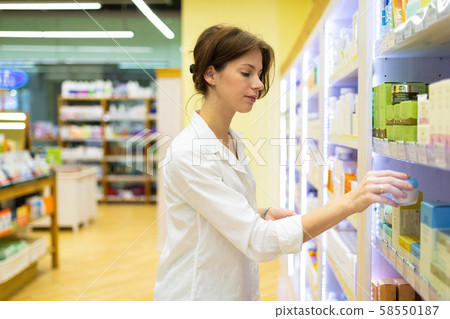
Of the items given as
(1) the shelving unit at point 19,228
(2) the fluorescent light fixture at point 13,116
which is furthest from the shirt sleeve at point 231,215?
(2) the fluorescent light fixture at point 13,116

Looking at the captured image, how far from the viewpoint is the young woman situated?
109 cm

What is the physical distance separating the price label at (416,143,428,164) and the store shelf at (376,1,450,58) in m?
0.27

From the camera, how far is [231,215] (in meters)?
1.10

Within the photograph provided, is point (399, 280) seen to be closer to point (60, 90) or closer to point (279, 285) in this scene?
point (279, 285)

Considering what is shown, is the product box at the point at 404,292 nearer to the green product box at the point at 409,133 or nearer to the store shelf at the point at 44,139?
the green product box at the point at 409,133

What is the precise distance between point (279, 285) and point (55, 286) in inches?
77.5

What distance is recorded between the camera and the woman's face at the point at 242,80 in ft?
4.03

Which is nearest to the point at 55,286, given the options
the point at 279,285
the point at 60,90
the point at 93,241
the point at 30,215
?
the point at 30,215

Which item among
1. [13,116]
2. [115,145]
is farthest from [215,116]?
[115,145]

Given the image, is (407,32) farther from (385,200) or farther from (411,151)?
(385,200)

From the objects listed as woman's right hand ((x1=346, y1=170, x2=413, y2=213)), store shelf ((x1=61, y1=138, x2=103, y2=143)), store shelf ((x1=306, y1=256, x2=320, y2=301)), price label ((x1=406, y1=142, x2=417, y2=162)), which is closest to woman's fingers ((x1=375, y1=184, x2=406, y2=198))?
woman's right hand ((x1=346, y1=170, x2=413, y2=213))

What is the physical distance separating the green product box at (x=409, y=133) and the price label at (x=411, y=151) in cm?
2

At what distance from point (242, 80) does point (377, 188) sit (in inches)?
19.7

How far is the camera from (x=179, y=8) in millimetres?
7629
